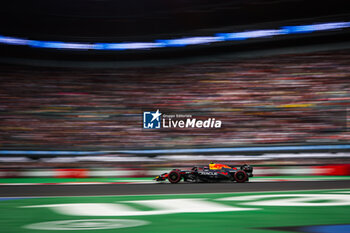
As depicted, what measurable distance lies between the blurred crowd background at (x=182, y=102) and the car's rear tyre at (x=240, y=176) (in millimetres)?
5671

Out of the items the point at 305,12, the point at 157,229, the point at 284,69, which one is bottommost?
the point at 157,229

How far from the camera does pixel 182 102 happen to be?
68.8 feet

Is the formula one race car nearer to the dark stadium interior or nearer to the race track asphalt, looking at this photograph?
the dark stadium interior

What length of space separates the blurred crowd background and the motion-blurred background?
0.22ft

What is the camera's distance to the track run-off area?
494cm

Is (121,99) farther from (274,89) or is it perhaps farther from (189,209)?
(189,209)

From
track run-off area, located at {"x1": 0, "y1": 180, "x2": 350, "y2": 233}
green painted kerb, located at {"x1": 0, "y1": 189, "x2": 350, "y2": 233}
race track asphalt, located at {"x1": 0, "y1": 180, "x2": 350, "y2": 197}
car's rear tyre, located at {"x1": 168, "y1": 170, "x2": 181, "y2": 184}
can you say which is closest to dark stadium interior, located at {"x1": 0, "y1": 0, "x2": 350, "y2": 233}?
car's rear tyre, located at {"x1": 168, "y1": 170, "x2": 181, "y2": 184}

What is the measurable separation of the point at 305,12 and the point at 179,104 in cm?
1005

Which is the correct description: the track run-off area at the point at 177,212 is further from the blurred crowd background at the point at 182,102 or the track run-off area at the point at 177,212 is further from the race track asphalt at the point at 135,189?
the blurred crowd background at the point at 182,102

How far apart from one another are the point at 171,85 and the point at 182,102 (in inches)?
67.7

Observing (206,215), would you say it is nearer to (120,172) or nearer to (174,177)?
(174,177)

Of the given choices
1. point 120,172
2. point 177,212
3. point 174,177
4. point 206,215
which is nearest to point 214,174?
point 174,177

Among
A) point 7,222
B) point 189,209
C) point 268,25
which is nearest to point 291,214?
point 189,209

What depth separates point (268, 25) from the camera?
2338cm
